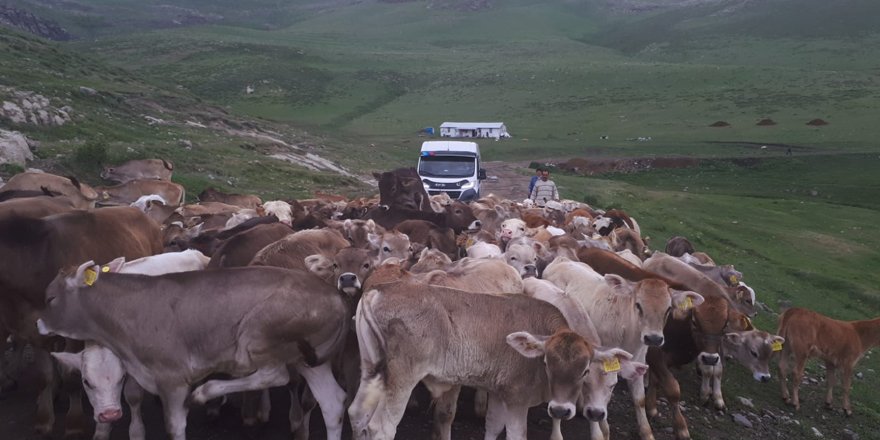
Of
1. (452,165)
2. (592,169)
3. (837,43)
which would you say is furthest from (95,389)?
(837,43)

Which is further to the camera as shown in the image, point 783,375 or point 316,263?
→ point 783,375

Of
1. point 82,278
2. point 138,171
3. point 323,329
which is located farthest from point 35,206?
point 138,171

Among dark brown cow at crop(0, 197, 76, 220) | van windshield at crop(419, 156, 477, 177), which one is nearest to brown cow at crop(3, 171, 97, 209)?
dark brown cow at crop(0, 197, 76, 220)

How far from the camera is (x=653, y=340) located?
768 centimetres

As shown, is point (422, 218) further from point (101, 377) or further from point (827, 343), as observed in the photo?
point (101, 377)

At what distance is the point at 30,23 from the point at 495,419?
378 ft

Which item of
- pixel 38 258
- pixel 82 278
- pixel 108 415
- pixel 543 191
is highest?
pixel 82 278

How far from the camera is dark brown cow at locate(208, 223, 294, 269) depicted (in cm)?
873

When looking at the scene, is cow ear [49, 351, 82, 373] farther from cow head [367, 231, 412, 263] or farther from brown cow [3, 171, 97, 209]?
brown cow [3, 171, 97, 209]

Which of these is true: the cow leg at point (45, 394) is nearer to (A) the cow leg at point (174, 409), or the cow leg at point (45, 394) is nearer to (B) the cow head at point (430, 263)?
(A) the cow leg at point (174, 409)

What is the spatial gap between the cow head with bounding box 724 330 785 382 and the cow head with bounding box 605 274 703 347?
2572 mm

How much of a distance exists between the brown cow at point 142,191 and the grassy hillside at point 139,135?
9.03 ft

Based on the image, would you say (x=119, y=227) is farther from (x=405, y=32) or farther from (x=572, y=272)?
(x=405, y=32)

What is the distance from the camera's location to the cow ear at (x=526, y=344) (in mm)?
6320
